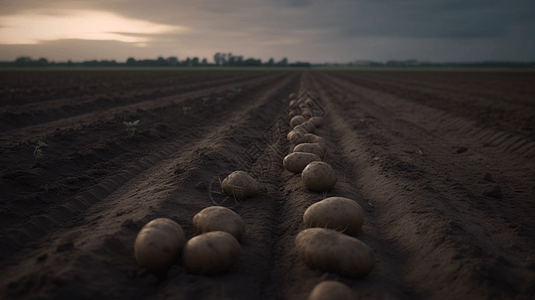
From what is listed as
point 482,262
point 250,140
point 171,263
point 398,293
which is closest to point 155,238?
point 171,263

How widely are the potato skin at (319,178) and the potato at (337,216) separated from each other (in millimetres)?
1233

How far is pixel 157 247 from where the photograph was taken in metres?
3.05

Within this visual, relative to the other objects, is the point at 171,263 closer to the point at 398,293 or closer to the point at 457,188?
the point at 398,293

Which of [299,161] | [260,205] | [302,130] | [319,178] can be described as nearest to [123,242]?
[260,205]

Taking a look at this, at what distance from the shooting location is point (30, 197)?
4.70 m

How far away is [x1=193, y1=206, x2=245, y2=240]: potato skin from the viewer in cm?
351

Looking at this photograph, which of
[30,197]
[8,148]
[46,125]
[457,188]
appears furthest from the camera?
[46,125]

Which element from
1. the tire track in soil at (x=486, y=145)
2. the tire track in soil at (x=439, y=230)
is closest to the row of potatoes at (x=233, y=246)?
the tire track in soil at (x=439, y=230)

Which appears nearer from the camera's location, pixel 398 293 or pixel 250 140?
pixel 398 293

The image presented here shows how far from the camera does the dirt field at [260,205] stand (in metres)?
2.97

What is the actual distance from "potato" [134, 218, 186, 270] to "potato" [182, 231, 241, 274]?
138 mm

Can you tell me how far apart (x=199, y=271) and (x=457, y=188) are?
479cm

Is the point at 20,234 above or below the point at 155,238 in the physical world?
below

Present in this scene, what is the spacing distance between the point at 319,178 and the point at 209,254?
2.54 metres
